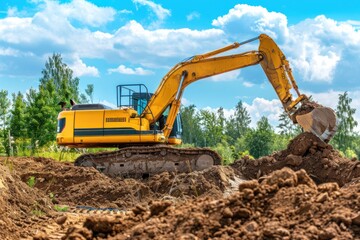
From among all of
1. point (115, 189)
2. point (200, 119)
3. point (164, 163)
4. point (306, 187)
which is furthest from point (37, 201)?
point (200, 119)

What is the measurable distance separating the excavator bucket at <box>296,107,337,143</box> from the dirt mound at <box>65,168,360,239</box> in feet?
33.0

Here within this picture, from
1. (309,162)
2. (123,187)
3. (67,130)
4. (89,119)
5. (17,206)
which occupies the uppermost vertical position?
(89,119)

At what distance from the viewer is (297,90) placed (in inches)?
679

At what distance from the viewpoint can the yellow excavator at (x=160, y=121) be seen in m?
17.2

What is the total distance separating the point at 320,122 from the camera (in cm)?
1611

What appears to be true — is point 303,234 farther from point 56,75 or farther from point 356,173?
point 56,75

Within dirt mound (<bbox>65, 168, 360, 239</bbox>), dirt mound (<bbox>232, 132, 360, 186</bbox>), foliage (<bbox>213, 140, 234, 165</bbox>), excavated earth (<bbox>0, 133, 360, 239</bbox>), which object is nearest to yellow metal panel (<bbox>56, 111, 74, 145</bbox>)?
dirt mound (<bbox>232, 132, 360, 186</bbox>)

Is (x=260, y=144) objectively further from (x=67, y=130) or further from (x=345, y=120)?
(x=67, y=130)

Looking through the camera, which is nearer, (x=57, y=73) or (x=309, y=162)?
(x=309, y=162)

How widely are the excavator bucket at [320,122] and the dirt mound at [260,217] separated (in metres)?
10.1

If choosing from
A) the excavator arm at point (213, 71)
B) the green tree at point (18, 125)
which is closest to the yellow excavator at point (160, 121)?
the excavator arm at point (213, 71)

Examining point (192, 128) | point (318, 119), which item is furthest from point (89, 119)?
point (192, 128)

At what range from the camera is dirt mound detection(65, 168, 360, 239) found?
4.95m

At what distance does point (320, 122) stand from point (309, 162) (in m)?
1.15
